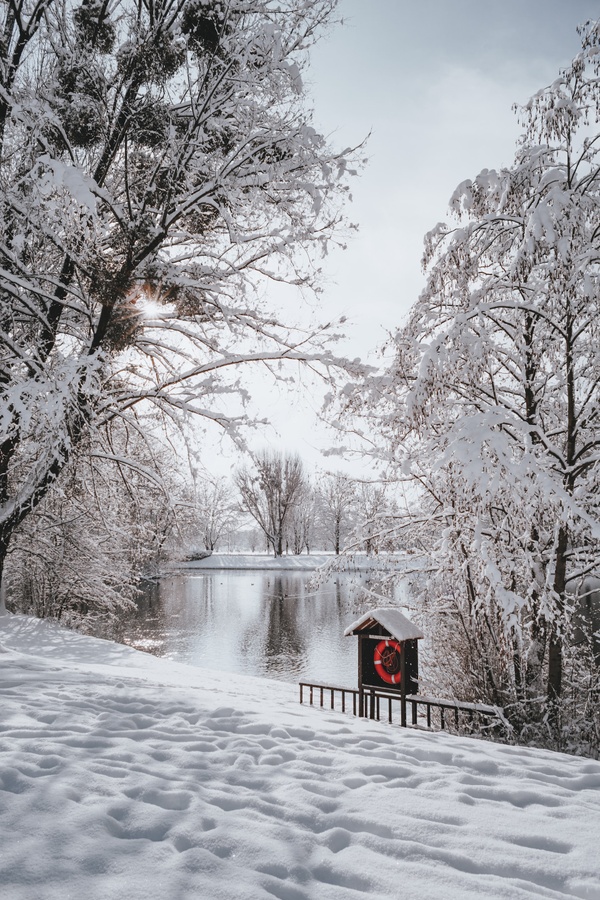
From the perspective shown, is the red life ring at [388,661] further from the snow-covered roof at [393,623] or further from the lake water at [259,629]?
the lake water at [259,629]

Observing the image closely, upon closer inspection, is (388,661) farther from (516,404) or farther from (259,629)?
(259,629)

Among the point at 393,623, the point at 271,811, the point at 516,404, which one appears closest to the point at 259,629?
the point at 393,623

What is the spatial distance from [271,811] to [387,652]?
15.6 ft

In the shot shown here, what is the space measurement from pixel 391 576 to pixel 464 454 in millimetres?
4123

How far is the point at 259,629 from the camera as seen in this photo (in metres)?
20.2

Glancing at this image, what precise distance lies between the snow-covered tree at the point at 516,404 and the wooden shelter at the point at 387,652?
790 mm

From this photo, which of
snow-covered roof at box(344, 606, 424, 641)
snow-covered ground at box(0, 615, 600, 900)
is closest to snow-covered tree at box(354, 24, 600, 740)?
snow-covered roof at box(344, 606, 424, 641)

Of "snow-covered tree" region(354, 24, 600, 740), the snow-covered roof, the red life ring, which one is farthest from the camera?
the red life ring

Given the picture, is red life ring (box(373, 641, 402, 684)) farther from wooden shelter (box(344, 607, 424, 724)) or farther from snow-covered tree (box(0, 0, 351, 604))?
snow-covered tree (box(0, 0, 351, 604))

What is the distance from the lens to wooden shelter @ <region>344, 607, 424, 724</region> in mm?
6953

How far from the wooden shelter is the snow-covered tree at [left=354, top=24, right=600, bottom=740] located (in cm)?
79

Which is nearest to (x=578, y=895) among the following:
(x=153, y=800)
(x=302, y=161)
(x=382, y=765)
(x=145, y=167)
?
(x=382, y=765)

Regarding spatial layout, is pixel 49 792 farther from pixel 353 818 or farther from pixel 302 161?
pixel 302 161

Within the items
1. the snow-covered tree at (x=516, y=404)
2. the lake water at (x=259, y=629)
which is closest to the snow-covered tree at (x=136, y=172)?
the snow-covered tree at (x=516, y=404)
